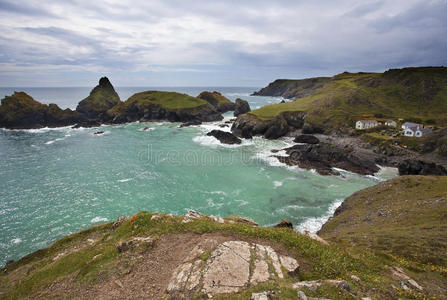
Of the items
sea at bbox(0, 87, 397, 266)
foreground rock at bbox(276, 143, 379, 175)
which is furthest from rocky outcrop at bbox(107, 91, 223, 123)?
foreground rock at bbox(276, 143, 379, 175)

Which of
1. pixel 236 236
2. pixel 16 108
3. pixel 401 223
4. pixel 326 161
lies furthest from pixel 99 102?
pixel 401 223

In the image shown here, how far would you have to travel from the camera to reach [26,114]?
105 m

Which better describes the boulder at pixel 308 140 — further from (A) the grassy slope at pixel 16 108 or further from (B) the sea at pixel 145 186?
(A) the grassy slope at pixel 16 108

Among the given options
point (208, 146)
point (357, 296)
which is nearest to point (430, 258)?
point (357, 296)

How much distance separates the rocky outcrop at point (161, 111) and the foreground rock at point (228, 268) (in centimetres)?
11156

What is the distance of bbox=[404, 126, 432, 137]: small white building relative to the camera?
217 feet

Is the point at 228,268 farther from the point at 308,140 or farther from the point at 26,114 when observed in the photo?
the point at 26,114

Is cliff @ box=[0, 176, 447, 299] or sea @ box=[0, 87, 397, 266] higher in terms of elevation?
cliff @ box=[0, 176, 447, 299]

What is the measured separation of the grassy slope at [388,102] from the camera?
9606cm

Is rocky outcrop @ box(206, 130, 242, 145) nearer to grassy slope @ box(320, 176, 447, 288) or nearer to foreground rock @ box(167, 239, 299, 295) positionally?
grassy slope @ box(320, 176, 447, 288)

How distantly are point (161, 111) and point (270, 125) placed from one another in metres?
71.2

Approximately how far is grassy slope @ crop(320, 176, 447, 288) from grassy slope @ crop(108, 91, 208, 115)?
114249 mm

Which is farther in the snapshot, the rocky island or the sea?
the rocky island

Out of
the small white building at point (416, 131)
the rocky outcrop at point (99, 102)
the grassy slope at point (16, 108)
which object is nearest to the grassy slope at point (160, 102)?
the rocky outcrop at point (99, 102)
